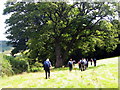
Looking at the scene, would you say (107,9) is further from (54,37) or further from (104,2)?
(54,37)

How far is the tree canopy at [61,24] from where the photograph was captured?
24.3m

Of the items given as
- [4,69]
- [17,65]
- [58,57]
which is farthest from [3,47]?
[58,57]

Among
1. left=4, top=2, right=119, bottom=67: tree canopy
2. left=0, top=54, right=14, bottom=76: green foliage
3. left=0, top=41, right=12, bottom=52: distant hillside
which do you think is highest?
left=4, top=2, right=119, bottom=67: tree canopy

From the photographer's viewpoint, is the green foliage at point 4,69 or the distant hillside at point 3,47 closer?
the green foliage at point 4,69

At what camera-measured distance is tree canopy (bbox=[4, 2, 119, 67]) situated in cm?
2434

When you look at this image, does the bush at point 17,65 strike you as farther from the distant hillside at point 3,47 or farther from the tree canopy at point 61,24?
the tree canopy at point 61,24

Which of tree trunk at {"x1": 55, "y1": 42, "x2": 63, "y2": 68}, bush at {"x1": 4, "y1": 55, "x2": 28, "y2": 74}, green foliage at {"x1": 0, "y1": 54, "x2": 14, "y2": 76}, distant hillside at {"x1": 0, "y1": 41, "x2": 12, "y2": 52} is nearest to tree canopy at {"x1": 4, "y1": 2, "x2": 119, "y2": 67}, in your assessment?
tree trunk at {"x1": 55, "y1": 42, "x2": 63, "y2": 68}

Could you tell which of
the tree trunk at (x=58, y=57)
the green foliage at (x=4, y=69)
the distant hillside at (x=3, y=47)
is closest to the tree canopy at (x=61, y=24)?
the tree trunk at (x=58, y=57)

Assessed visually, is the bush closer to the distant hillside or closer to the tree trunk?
the distant hillside

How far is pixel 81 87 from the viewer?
12.1m

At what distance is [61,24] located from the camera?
25.3 meters

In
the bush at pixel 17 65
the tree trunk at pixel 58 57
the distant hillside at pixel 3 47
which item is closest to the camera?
the distant hillside at pixel 3 47

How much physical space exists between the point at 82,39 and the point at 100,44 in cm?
306

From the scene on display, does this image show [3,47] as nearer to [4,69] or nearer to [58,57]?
[4,69]
